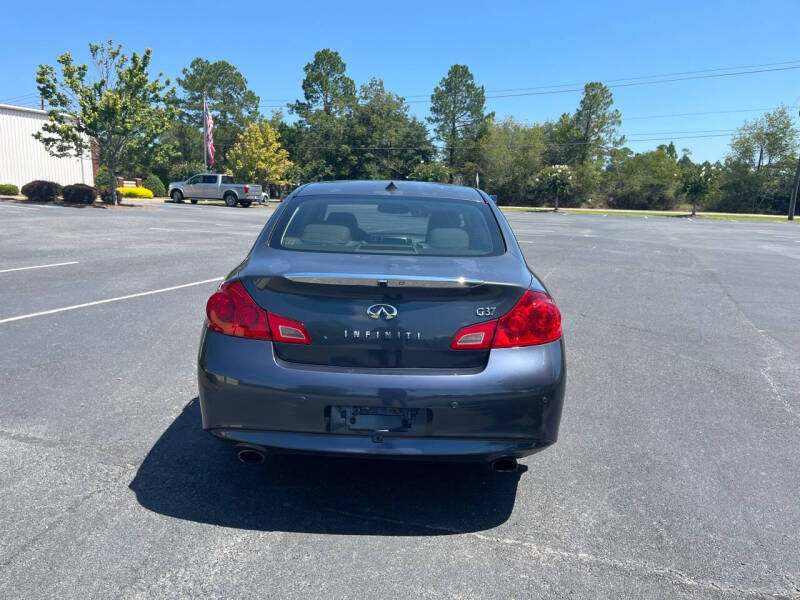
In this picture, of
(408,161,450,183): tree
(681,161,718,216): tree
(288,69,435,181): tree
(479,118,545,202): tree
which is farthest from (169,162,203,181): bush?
(681,161,718,216): tree

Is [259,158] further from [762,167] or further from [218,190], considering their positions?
[762,167]

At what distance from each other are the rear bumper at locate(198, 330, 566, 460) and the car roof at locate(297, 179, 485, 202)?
1.56m

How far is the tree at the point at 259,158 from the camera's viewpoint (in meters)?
54.5

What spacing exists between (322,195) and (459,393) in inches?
73.6

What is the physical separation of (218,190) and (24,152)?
1172 centimetres

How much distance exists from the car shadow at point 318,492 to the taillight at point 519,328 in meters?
0.87

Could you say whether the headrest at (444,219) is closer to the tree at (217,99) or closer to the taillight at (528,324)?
the taillight at (528,324)

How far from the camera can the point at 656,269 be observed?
1304cm

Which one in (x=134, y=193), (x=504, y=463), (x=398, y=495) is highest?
(x=134, y=193)

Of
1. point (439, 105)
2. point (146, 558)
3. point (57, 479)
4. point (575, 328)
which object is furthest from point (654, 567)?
point (439, 105)

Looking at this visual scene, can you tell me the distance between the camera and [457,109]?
8306cm

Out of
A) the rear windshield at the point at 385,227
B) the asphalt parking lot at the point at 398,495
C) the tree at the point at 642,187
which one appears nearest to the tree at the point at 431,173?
the tree at the point at 642,187

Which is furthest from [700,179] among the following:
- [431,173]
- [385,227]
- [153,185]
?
[385,227]

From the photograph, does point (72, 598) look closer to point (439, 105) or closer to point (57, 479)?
point (57, 479)
